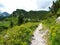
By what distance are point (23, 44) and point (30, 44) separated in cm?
398

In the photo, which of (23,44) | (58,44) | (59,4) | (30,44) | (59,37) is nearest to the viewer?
(58,44)

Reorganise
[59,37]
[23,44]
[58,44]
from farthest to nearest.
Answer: [23,44] < [59,37] < [58,44]

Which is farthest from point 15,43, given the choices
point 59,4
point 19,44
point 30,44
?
point 59,4

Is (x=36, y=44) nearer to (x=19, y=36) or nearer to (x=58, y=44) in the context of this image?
(x=19, y=36)

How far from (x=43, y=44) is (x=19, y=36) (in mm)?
4106

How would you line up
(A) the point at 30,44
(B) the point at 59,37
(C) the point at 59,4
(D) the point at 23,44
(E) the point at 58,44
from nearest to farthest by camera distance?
(E) the point at 58,44 → (B) the point at 59,37 → (D) the point at 23,44 → (A) the point at 30,44 → (C) the point at 59,4

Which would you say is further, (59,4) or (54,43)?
(59,4)

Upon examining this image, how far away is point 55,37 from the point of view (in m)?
26.2

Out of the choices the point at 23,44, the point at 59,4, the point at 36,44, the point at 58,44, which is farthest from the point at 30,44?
the point at 59,4

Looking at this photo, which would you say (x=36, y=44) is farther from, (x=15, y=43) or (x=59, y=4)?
(x=59, y=4)

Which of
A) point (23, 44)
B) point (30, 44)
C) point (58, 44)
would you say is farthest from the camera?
point (30, 44)

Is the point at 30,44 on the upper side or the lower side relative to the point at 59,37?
lower

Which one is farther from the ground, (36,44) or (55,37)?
(55,37)

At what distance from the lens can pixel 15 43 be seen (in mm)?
26797
